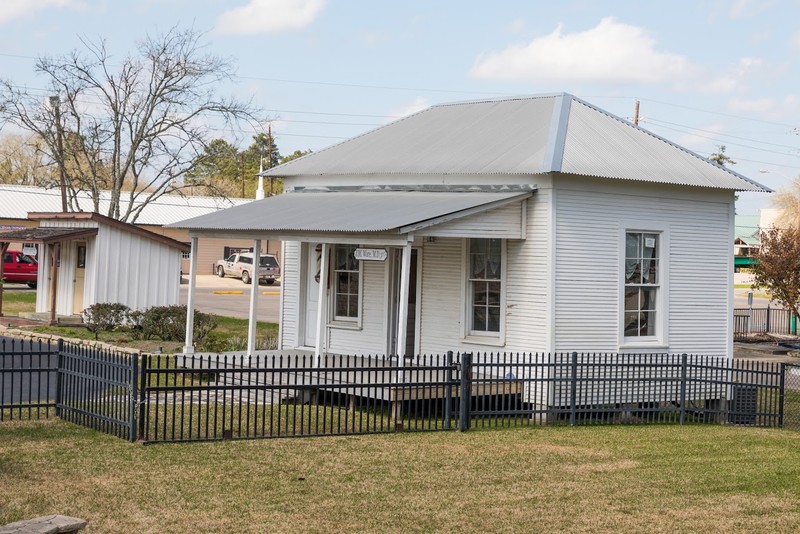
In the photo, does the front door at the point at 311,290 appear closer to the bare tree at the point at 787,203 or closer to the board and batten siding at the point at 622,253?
the board and batten siding at the point at 622,253

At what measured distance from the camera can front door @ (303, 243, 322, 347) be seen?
21.1 m

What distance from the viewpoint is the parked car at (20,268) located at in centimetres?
4747

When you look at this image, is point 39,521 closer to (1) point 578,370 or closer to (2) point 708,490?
(2) point 708,490

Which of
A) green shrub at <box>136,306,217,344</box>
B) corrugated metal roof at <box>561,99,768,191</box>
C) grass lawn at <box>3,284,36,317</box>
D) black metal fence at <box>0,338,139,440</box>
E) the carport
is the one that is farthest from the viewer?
grass lawn at <box>3,284,36,317</box>

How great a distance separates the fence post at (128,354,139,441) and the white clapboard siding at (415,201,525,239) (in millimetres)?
5608

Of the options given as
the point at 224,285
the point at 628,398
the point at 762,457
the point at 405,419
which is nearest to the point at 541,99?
the point at 628,398

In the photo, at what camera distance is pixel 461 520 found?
984cm

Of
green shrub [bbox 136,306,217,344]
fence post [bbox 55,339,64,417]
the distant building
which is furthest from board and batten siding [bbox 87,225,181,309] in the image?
the distant building

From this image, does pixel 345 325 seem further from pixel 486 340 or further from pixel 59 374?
pixel 59 374

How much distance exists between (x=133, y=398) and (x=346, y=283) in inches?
323

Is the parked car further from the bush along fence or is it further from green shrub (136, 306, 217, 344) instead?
the bush along fence

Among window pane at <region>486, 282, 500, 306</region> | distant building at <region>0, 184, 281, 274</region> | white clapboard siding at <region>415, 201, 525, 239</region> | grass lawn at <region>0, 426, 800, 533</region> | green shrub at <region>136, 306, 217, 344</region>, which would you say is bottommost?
grass lawn at <region>0, 426, 800, 533</region>

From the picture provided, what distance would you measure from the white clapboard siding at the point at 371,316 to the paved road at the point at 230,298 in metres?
14.9

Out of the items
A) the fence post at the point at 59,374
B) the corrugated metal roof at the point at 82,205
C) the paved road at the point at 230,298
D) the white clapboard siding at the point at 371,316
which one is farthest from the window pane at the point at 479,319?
the corrugated metal roof at the point at 82,205
